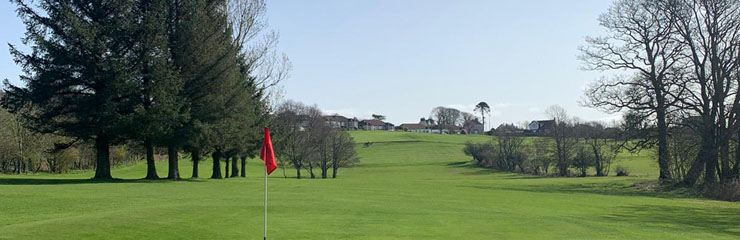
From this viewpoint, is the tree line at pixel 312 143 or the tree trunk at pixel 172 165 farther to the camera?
the tree line at pixel 312 143

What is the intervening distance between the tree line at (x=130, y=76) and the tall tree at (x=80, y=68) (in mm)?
58

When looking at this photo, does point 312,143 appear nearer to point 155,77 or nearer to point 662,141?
point 155,77

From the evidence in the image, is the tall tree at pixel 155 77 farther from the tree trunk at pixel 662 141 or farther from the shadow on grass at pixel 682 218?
the tree trunk at pixel 662 141

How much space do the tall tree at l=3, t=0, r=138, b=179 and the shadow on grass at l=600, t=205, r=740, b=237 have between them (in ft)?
92.2

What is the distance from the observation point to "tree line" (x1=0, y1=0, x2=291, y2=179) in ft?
113

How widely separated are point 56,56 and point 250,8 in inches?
686

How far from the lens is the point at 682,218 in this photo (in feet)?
75.5

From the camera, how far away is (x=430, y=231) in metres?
16.5

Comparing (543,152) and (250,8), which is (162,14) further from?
(543,152)

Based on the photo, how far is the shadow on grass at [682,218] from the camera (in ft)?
64.1

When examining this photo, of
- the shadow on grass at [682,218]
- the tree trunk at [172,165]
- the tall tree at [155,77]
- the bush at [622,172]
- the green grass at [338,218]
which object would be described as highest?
the tall tree at [155,77]

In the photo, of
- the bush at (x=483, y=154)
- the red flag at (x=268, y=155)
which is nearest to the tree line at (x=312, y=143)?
Result: the bush at (x=483, y=154)

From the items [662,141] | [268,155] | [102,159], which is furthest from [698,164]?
[102,159]

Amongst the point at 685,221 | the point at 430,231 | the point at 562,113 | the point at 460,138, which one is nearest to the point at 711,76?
the point at 685,221
